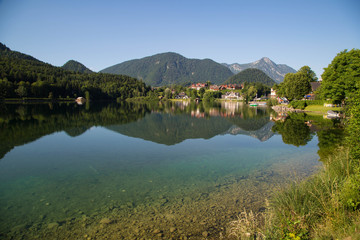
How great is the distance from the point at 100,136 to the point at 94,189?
16.6 metres

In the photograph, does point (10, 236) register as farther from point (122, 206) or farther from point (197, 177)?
point (197, 177)

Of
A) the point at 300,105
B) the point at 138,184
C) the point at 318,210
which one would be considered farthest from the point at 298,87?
the point at 318,210

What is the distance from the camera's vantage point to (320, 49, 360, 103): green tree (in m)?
42.7

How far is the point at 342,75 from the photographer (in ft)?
156

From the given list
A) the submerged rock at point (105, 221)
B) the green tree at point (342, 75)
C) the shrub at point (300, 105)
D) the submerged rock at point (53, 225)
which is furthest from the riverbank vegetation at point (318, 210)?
the shrub at point (300, 105)

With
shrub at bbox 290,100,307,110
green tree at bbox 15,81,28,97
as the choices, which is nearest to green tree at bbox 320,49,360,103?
shrub at bbox 290,100,307,110

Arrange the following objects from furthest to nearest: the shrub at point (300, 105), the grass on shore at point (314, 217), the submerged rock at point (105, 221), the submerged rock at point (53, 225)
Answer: the shrub at point (300, 105)
the submerged rock at point (105, 221)
the submerged rock at point (53, 225)
the grass on shore at point (314, 217)

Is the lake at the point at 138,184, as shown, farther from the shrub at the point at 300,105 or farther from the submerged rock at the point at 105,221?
the shrub at the point at 300,105

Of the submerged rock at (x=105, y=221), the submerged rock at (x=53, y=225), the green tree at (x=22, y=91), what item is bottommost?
the submerged rock at (x=53, y=225)

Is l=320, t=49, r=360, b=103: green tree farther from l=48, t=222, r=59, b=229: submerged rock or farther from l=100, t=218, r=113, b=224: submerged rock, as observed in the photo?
l=48, t=222, r=59, b=229: submerged rock

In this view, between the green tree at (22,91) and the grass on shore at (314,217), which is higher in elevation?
the green tree at (22,91)

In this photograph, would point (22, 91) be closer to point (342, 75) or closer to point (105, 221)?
point (105, 221)

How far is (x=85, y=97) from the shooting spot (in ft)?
510

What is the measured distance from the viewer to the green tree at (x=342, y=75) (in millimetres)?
42684
